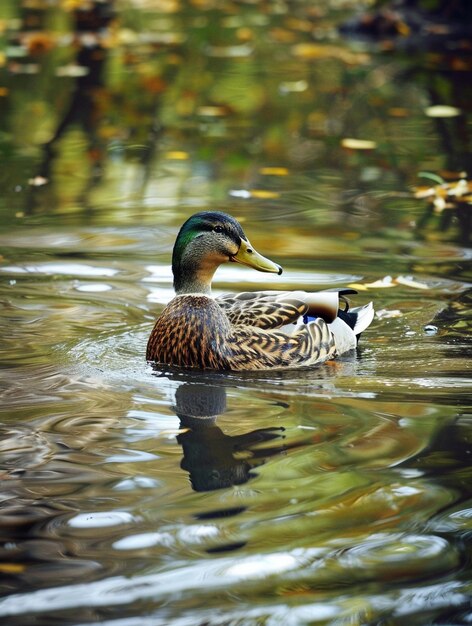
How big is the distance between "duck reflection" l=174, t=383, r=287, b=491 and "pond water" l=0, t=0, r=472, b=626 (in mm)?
16

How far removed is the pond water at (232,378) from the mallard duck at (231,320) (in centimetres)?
15

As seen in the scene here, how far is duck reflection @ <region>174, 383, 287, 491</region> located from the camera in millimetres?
5223

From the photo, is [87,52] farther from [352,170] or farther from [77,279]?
[77,279]

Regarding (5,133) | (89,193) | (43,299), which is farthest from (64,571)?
(5,133)

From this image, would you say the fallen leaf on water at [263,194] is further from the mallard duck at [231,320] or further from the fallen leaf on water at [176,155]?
the mallard duck at [231,320]

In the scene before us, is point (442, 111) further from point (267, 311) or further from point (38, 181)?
point (267, 311)

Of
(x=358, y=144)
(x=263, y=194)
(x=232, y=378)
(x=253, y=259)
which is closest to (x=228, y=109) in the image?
(x=358, y=144)

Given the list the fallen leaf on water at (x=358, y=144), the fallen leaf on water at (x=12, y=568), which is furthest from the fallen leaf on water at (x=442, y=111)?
the fallen leaf on water at (x=12, y=568)

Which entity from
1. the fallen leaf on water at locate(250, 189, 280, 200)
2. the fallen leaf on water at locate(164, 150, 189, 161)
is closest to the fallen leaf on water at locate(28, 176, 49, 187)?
the fallen leaf on water at locate(164, 150, 189, 161)

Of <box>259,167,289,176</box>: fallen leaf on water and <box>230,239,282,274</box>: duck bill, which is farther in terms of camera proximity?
<box>259,167,289,176</box>: fallen leaf on water

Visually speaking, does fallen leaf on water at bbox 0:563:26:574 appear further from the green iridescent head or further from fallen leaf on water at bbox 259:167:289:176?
fallen leaf on water at bbox 259:167:289:176

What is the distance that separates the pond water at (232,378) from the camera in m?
4.34

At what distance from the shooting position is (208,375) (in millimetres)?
6867

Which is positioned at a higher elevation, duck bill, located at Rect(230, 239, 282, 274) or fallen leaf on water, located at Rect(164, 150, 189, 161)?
fallen leaf on water, located at Rect(164, 150, 189, 161)
